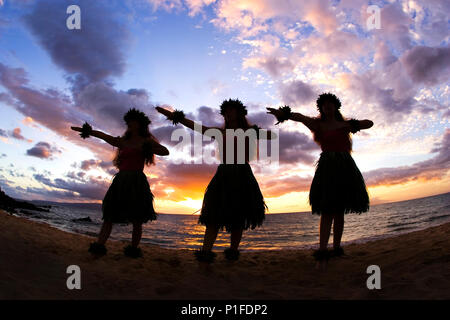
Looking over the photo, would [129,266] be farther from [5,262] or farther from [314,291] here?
[314,291]

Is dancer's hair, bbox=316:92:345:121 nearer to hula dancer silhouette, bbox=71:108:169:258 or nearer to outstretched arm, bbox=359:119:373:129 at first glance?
outstretched arm, bbox=359:119:373:129

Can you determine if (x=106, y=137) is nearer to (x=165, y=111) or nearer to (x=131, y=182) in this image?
(x=131, y=182)

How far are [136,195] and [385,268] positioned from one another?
12.0 feet

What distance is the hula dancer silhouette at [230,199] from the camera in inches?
144

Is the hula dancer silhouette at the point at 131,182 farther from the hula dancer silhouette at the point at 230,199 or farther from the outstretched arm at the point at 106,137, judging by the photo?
the hula dancer silhouette at the point at 230,199

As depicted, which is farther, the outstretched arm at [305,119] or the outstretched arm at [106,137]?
the outstretched arm at [106,137]

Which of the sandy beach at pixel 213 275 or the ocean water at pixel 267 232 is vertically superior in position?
the sandy beach at pixel 213 275

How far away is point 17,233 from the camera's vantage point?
13.7 feet

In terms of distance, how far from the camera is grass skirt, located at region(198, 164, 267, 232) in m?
3.67

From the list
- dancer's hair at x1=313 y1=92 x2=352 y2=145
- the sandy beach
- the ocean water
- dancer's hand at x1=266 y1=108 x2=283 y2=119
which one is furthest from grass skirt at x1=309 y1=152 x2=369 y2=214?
the ocean water

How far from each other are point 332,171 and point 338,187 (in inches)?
9.3

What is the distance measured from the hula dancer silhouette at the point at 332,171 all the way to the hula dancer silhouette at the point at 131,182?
2224mm

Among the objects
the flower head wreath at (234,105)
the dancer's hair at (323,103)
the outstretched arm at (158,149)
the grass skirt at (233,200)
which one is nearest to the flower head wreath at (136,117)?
the outstretched arm at (158,149)

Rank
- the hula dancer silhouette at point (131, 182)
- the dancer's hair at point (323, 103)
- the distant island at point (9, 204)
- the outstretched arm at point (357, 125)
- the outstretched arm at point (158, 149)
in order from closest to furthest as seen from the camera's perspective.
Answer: the outstretched arm at point (357, 125) → the dancer's hair at point (323, 103) → the hula dancer silhouette at point (131, 182) → the outstretched arm at point (158, 149) → the distant island at point (9, 204)
